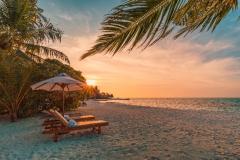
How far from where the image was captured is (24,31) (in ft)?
58.4

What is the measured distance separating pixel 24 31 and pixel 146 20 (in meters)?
17.3

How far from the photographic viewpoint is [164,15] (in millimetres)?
2139

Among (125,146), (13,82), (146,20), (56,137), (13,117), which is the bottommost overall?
(125,146)

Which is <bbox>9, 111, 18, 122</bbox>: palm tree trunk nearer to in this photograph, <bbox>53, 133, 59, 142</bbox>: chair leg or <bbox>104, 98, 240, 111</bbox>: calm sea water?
<bbox>53, 133, 59, 142</bbox>: chair leg

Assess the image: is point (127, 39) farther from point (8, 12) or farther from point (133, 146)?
point (8, 12)

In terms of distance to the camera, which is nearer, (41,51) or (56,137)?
(56,137)

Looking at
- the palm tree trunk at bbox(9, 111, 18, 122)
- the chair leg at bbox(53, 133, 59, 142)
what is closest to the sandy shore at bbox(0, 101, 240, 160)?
the chair leg at bbox(53, 133, 59, 142)

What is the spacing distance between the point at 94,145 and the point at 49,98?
10155 millimetres

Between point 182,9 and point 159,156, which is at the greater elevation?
point 182,9

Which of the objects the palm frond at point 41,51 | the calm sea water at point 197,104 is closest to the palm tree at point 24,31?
the palm frond at point 41,51

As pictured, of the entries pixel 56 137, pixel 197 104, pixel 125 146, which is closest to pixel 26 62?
pixel 56 137

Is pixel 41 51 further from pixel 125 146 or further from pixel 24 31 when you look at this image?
pixel 125 146

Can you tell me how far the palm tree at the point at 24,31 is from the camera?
17.5 metres

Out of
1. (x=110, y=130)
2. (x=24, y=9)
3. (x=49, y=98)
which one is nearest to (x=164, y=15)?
(x=110, y=130)
